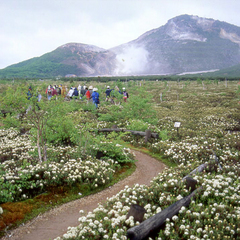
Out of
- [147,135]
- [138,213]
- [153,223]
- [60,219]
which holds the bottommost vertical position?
[60,219]

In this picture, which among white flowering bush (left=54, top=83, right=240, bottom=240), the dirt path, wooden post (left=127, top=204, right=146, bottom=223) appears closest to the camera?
white flowering bush (left=54, top=83, right=240, bottom=240)

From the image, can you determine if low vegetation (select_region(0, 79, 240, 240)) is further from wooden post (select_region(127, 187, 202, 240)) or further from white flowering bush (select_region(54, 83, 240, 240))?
wooden post (select_region(127, 187, 202, 240))

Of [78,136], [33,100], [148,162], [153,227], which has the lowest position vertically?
[148,162]

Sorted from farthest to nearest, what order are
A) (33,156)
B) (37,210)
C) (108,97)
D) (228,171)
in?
(108,97), (33,156), (228,171), (37,210)

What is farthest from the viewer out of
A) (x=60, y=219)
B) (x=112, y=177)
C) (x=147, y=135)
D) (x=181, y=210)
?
(x=147, y=135)

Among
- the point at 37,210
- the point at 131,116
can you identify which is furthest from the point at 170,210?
the point at 131,116

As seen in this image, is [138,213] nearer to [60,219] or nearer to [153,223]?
[153,223]

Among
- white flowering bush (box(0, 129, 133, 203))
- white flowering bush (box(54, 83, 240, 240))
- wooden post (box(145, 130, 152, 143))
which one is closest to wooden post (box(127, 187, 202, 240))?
white flowering bush (box(54, 83, 240, 240))

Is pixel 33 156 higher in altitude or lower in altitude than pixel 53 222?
higher

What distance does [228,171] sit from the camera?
377 inches

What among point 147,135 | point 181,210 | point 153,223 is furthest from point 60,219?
point 147,135

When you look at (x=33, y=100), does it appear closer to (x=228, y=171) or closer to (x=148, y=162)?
(x=148, y=162)

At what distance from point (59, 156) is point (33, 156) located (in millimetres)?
1185

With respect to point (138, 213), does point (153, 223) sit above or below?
below
